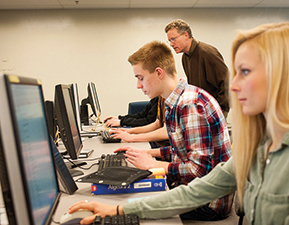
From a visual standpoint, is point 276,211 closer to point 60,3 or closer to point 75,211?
point 75,211

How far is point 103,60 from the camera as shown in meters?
4.93

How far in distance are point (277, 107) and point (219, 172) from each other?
0.30m

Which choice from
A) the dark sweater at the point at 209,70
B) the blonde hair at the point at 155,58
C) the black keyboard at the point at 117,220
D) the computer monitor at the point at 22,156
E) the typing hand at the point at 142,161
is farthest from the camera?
the dark sweater at the point at 209,70

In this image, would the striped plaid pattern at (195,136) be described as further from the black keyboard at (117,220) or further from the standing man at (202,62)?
the standing man at (202,62)

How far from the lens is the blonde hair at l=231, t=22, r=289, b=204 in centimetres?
64

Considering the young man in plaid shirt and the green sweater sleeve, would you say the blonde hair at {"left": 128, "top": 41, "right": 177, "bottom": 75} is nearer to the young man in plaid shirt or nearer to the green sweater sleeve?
the young man in plaid shirt

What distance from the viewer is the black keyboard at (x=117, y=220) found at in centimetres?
75

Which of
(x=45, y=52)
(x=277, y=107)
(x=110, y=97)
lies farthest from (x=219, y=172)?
(x=45, y=52)

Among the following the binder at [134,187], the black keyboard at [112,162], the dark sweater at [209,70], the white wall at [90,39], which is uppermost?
the white wall at [90,39]

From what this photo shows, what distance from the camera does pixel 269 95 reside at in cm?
65

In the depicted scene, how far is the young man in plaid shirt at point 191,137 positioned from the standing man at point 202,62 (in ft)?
4.94

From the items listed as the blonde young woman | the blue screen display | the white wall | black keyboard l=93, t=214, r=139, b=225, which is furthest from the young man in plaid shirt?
the white wall

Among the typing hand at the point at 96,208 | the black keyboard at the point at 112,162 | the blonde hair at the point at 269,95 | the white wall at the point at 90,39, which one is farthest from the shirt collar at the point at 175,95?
the white wall at the point at 90,39

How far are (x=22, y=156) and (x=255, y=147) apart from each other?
25.8 inches
